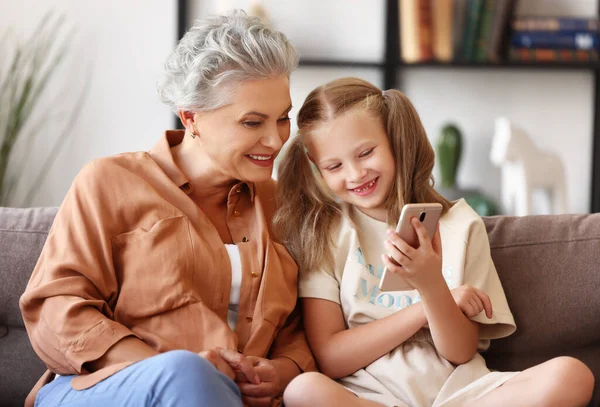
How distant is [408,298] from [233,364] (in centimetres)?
47

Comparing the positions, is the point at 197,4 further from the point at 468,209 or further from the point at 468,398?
the point at 468,398

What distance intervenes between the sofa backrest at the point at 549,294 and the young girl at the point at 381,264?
8cm

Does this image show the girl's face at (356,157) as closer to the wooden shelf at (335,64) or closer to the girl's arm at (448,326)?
the girl's arm at (448,326)

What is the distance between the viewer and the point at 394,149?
1.96m

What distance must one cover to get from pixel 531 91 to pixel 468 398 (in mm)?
2657

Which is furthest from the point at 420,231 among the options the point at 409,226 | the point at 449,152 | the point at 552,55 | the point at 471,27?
the point at 552,55

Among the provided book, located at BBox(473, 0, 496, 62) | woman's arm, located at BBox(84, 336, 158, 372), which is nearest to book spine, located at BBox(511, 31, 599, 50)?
book, located at BBox(473, 0, 496, 62)

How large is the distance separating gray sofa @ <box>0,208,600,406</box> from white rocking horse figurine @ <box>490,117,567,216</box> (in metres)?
1.79

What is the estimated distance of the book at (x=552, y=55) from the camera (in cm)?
391

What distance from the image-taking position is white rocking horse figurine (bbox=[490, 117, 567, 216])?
149 inches

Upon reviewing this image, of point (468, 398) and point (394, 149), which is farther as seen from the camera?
point (394, 149)

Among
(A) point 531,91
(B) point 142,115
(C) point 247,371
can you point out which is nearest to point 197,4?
(B) point 142,115

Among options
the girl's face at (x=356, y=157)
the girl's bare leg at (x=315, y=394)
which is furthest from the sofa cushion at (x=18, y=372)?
the girl's face at (x=356, y=157)

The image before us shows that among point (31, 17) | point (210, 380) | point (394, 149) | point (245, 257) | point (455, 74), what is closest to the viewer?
point (210, 380)
